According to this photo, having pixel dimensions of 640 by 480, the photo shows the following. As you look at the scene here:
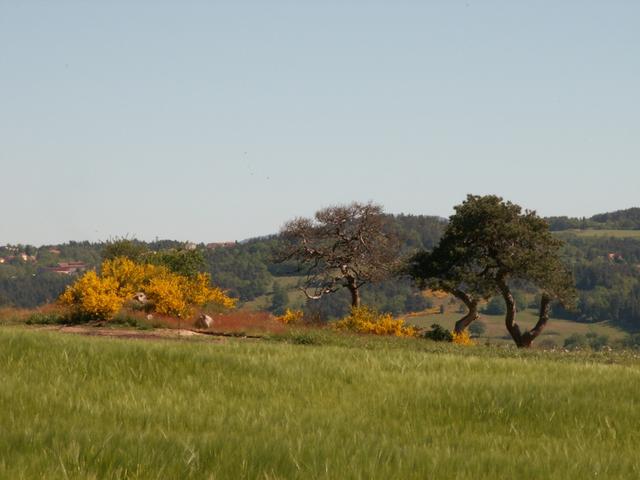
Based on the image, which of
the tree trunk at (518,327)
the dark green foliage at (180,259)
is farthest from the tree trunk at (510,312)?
the dark green foliage at (180,259)

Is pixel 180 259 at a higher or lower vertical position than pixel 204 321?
higher

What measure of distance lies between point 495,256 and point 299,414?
46.9 m

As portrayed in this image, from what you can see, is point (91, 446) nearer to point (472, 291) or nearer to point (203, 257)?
point (472, 291)

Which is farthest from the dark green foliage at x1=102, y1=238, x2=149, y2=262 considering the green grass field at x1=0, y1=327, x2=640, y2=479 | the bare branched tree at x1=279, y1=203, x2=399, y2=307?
the green grass field at x1=0, y1=327, x2=640, y2=479

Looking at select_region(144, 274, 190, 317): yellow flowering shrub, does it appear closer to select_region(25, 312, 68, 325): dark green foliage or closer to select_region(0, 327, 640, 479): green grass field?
select_region(25, 312, 68, 325): dark green foliage

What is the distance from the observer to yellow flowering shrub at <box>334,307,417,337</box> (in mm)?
45656

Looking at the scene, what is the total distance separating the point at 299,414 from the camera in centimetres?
982

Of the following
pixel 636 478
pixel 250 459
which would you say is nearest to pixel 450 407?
pixel 636 478

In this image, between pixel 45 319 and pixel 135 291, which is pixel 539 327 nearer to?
pixel 135 291

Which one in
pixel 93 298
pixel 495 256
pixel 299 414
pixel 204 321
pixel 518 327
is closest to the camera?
pixel 299 414

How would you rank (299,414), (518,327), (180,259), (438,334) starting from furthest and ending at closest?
(180,259), (518,327), (438,334), (299,414)

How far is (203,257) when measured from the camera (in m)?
61.2

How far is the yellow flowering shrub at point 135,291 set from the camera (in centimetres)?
3938

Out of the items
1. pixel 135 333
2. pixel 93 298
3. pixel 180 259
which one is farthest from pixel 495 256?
pixel 135 333
